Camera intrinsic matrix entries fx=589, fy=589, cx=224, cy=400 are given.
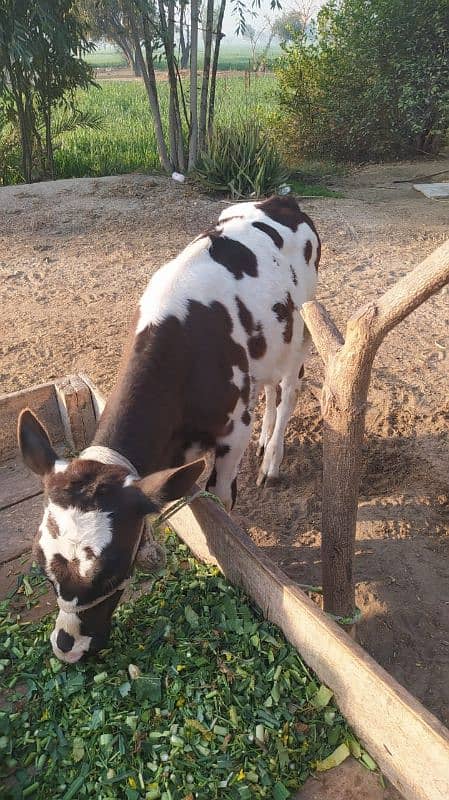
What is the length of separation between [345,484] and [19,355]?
3.53m

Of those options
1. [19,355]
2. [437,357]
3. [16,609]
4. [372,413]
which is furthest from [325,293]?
[16,609]

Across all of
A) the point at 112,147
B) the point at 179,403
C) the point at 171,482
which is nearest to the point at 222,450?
the point at 179,403

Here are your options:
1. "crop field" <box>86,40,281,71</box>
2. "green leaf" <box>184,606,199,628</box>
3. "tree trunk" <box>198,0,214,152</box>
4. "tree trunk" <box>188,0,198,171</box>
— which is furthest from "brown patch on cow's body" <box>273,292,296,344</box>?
"crop field" <box>86,40,281,71</box>

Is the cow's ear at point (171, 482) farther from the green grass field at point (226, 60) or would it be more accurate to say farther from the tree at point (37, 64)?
the green grass field at point (226, 60)

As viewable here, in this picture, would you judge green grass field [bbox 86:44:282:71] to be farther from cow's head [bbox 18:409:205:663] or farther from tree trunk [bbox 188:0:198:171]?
cow's head [bbox 18:409:205:663]

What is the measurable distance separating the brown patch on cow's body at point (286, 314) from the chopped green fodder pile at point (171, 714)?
1.70 m

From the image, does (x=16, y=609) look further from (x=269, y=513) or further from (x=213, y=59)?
(x=213, y=59)

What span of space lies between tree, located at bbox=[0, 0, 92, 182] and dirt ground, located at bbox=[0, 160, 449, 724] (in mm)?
1367

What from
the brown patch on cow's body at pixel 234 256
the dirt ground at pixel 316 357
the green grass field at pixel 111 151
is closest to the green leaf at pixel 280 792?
the dirt ground at pixel 316 357

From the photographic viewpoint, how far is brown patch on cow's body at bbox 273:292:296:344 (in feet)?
11.5

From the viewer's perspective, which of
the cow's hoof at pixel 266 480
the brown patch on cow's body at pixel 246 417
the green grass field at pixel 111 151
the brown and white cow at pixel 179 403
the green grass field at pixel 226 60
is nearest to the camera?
the brown and white cow at pixel 179 403

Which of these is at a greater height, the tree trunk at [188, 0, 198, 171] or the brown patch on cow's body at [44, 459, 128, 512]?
the tree trunk at [188, 0, 198, 171]

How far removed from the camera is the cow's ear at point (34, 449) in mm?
2209

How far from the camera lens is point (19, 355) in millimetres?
5023
